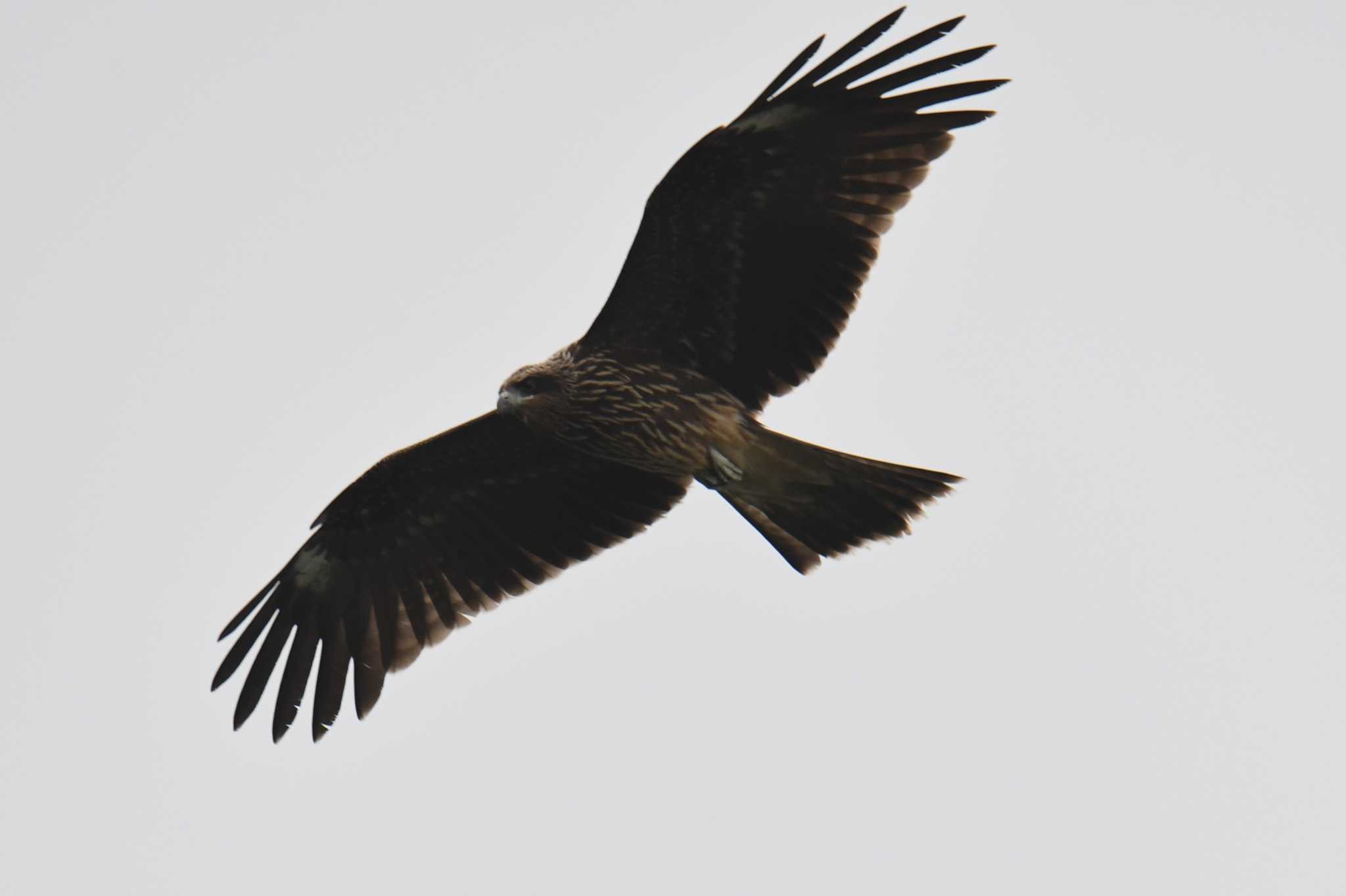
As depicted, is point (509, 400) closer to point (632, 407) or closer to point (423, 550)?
point (632, 407)

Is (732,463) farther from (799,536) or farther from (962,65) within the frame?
(962,65)

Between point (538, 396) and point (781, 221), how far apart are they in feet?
4.75

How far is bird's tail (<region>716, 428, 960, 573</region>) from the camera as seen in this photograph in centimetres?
920

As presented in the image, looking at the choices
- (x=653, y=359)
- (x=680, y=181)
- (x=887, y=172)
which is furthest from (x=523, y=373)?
(x=887, y=172)

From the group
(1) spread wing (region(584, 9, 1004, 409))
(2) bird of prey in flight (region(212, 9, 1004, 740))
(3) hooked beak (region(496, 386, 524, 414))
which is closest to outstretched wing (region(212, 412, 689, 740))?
(2) bird of prey in flight (region(212, 9, 1004, 740))

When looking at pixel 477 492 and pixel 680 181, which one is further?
pixel 477 492

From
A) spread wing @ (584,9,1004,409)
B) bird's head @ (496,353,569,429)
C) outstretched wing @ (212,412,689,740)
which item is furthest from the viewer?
outstretched wing @ (212,412,689,740)

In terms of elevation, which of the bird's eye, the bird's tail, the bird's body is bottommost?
the bird's tail

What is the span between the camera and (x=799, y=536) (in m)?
9.53

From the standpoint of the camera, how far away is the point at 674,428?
916 centimetres

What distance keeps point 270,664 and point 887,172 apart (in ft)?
13.7

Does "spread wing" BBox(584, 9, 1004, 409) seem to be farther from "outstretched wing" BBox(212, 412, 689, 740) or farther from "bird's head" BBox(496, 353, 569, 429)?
"outstretched wing" BBox(212, 412, 689, 740)

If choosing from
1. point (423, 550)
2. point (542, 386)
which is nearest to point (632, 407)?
point (542, 386)

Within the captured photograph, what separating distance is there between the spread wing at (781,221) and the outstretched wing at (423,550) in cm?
100
